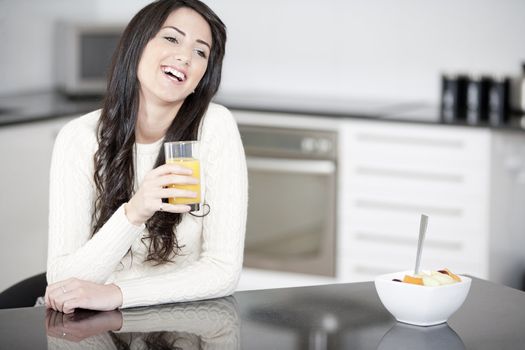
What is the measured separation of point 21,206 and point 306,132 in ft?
4.16

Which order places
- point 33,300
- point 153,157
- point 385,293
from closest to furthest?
1. point 385,293
2. point 33,300
3. point 153,157

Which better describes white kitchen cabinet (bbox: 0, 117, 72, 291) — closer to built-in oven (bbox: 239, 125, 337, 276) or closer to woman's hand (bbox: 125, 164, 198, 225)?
built-in oven (bbox: 239, 125, 337, 276)

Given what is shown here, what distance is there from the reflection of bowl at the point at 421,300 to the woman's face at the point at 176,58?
30.1 inches

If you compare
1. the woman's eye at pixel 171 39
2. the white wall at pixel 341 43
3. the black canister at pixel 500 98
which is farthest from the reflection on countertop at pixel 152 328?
the white wall at pixel 341 43

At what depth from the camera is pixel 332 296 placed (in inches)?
74.6

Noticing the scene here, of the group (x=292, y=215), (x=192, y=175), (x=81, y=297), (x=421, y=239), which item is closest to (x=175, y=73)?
(x=192, y=175)

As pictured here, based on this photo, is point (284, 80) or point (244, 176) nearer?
point (244, 176)

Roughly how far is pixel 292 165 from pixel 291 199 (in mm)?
180

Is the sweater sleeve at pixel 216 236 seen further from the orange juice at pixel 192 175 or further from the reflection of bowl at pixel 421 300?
the reflection of bowl at pixel 421 300

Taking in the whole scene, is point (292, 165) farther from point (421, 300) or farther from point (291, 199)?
point (421, 300)

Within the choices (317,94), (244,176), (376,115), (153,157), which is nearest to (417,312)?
Answer: (244,176)

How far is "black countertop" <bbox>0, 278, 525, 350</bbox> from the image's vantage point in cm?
162

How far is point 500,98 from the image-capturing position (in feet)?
13.7

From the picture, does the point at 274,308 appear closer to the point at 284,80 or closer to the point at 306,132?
the point at 306,132
